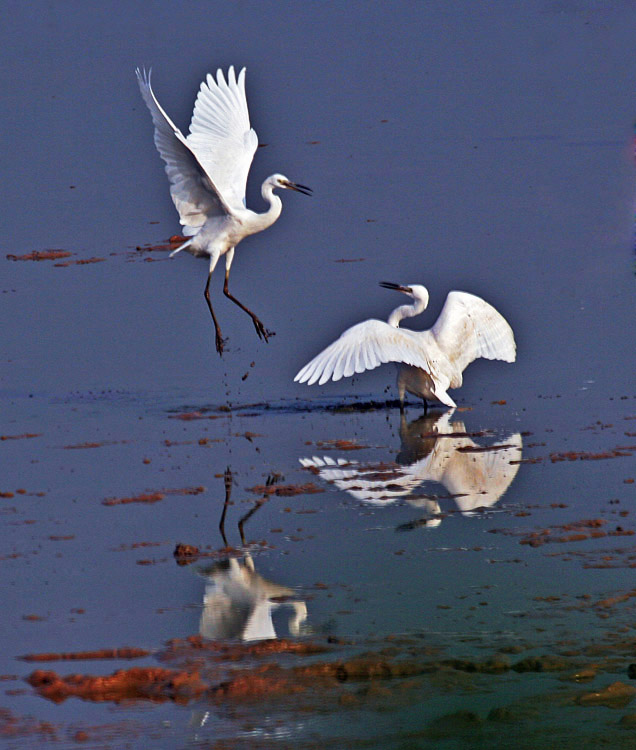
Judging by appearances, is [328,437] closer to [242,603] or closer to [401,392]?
[401,392]

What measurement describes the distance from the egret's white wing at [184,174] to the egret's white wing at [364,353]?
223 centimetres

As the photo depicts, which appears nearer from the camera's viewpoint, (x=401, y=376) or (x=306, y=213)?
(x=401, y=376)

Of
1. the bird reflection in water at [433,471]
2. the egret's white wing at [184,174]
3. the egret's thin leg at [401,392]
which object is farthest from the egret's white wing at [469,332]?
the egret's white wing at [184,174]

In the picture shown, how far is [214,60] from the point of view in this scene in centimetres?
2719

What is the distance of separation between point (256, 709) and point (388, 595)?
62.3 inches

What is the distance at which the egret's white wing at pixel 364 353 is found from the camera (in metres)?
11.6

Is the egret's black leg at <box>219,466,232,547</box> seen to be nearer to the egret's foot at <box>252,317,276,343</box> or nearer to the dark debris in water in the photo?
the dark debris in water

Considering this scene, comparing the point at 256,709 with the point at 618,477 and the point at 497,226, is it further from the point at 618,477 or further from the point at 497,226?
the point at 497,226

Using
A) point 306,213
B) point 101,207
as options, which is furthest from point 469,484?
point 101,207

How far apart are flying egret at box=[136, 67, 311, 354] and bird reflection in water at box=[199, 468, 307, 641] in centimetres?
593

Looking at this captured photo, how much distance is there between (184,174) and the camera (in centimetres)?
1335

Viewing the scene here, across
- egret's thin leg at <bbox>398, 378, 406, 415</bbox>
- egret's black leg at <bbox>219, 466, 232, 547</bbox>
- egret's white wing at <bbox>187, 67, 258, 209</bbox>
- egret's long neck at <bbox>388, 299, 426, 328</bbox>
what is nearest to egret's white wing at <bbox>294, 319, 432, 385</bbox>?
egret's thin leg at <bbox>398, 378, 406, 415</bbox>

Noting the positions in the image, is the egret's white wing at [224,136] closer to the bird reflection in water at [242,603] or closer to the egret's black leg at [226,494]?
the egret's black leg at [226,494]

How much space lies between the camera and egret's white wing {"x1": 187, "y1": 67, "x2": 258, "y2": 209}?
567 inches
